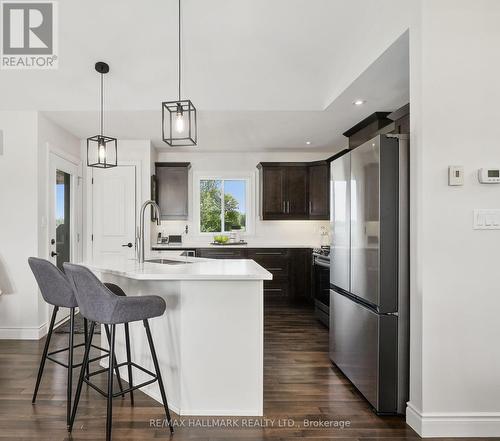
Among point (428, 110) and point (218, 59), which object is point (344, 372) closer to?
point (428, 110)

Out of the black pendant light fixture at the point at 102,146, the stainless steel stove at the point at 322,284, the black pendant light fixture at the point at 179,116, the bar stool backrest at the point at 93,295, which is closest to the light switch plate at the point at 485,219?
the black pendant light fixture at the point at 179,116

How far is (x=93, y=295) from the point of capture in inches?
78.0

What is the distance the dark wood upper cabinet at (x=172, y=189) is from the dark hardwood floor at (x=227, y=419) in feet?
9.30

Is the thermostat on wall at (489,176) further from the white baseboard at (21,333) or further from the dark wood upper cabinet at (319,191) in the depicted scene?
the white baseboard at (21,333)

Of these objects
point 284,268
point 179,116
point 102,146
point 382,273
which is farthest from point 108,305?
point 284,268

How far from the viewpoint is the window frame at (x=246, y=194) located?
6.14 metres

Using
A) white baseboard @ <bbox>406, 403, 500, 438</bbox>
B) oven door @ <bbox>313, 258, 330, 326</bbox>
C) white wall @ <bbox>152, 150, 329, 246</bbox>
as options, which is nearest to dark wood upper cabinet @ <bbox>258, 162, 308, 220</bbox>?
white wall @ <bbox>152, 150, 329, 246</bbox>

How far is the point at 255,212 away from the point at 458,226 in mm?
4226

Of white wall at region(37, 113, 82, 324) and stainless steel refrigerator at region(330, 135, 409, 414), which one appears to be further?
white wall at region(37, 113, 82, 324)

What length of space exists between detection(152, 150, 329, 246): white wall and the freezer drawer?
10.7 feet

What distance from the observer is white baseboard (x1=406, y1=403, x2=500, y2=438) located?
2098mm

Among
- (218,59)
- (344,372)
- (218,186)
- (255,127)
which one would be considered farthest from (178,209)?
(344,372)

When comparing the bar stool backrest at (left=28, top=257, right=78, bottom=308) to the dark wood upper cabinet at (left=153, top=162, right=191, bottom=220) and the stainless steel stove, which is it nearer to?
the stainless steel stove

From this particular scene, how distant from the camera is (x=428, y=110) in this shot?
83.6 inches
